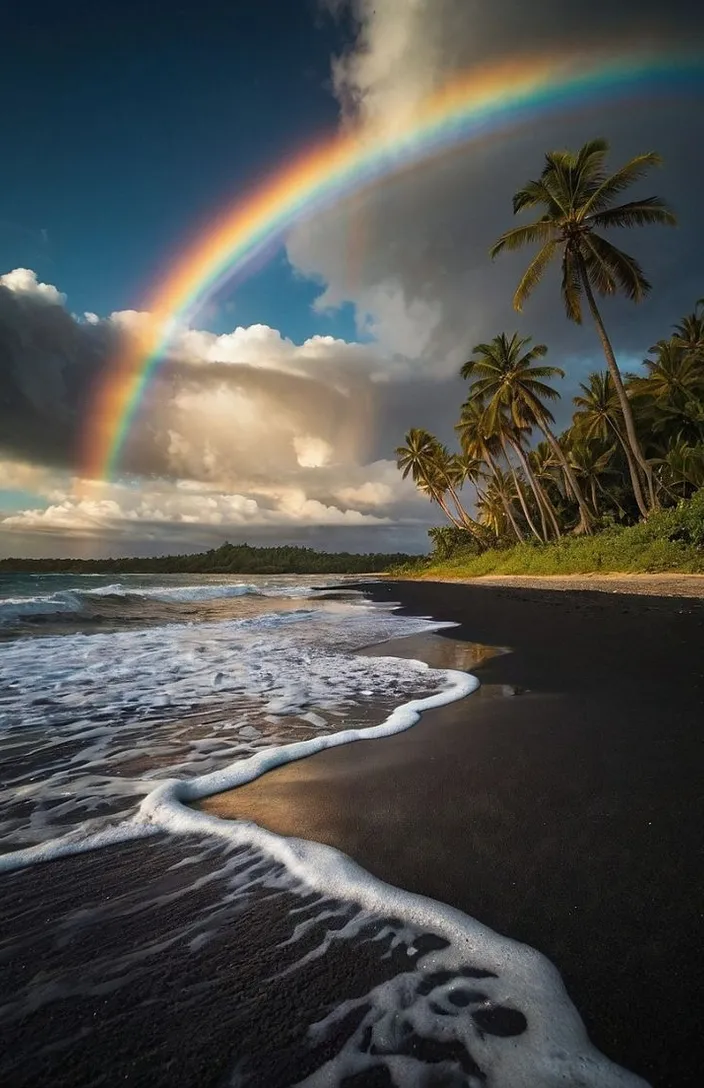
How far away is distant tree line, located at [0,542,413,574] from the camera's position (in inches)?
3942

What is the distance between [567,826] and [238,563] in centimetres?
10857

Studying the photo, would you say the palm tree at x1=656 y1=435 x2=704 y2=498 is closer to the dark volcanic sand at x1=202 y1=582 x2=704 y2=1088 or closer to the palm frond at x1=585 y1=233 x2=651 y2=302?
the palm frond at x1=585 y1=233 x2=651 y2=302

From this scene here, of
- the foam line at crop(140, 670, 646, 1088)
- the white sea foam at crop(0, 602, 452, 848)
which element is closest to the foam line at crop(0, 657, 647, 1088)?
the foam line at crop(140, 670, 646, 1088)

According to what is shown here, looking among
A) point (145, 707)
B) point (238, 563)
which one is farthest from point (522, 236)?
point (238, 563)

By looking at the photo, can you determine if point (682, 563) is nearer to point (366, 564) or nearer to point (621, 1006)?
point (621, 1006)

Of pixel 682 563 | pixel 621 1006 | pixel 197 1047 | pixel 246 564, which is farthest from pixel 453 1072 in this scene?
pixel 246 564

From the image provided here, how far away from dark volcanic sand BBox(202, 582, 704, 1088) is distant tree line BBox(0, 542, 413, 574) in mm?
92108

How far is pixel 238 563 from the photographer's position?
353ft

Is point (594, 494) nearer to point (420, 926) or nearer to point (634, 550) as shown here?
point (634, 550)

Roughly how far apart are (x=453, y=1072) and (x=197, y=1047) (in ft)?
1.97

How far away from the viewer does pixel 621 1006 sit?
4.11 ft

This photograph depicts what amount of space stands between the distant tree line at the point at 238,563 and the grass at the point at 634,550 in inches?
2662

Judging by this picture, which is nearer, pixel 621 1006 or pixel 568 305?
pixel 621 1006

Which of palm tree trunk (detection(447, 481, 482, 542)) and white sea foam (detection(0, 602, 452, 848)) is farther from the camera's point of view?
palm tree trunk (detection(447, 481, 482, 542))
